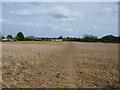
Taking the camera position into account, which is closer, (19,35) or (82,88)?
(82,88)

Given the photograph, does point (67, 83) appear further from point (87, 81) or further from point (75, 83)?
point (87, 81)

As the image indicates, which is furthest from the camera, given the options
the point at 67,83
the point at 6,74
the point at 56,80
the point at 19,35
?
the point at 19,35

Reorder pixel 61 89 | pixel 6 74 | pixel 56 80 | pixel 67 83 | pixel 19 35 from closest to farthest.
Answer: pixel 61 89 → pixel 67 83 → pixel 56 80 → pixel 6 74 → pixel 19 35

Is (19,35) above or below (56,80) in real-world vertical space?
above

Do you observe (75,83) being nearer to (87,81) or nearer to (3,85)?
Answer: (87,81)

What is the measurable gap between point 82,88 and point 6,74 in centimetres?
309

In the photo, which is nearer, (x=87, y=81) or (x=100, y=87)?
(x=100, y=87)

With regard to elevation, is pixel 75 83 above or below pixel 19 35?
below

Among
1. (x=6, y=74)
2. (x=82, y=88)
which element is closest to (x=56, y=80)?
(x=82, y=88)

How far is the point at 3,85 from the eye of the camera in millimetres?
3682

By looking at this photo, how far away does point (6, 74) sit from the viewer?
4719 mm

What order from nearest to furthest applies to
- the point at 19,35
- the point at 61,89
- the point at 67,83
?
1. the point at 61,89
2. the point at 67,83
3. the point at 19,35

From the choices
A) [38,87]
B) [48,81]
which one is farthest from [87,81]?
[38,87]

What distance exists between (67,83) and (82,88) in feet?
1.86
